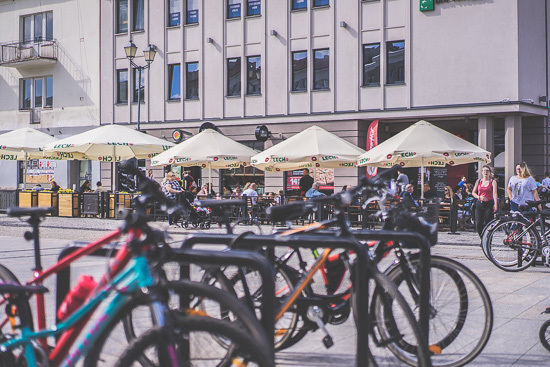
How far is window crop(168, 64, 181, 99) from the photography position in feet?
107

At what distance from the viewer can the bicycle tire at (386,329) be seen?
4012 millimetres

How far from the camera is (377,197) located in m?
5.08

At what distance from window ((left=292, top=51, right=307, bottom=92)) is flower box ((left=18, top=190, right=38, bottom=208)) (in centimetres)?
1077

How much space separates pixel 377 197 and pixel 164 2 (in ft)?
96.5

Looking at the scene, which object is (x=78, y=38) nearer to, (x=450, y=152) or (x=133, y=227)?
(x=450, y=152)

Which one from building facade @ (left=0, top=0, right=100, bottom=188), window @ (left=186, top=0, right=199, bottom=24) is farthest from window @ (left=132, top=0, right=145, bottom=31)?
window @ (left=186, top=0, right=199, bottom=24)

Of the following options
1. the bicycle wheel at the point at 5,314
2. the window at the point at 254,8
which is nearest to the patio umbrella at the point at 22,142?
the window at the point at 254,8

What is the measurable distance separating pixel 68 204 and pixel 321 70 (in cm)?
1092

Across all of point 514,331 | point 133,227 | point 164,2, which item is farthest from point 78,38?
point 133,227

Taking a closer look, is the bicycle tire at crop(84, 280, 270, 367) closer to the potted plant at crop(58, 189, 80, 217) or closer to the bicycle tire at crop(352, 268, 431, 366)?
the bicycle tire at crop(352, 268, 431, 366)

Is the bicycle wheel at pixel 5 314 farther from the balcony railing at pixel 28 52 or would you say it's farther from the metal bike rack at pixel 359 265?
the balcony railing at pixel 28 52

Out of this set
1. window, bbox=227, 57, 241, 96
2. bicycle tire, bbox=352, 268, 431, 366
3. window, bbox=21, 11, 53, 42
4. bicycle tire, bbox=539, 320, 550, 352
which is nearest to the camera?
bicycle tire, bbox=352, 268, 431, 366

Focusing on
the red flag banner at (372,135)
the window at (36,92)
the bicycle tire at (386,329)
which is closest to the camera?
the bicycle tire at (386,329)

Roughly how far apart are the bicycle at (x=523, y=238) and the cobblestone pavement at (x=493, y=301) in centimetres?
22
